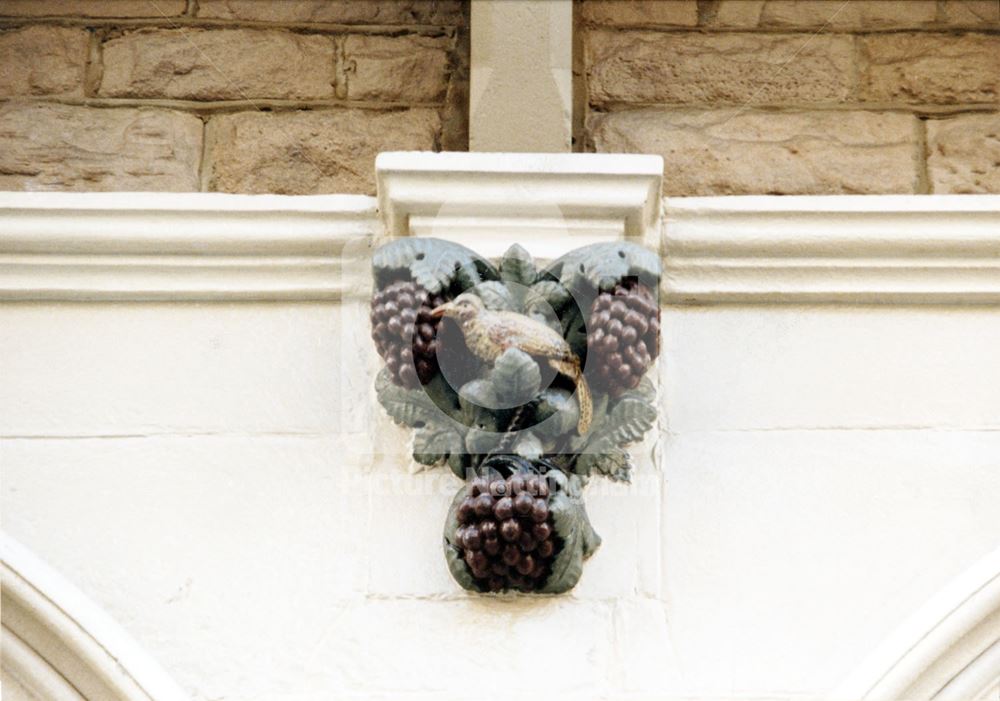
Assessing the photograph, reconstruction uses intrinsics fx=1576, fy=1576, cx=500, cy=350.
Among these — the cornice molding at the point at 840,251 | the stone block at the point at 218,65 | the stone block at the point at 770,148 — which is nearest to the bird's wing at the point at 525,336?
the cornice molding at the point at 840,251

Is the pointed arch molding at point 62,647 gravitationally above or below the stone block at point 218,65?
below

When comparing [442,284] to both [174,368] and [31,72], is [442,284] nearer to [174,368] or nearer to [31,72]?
[174,368]

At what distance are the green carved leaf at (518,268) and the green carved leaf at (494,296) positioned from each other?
0.10 feet

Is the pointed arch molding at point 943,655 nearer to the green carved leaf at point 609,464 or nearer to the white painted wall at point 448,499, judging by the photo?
the white painted wall at point 448,499

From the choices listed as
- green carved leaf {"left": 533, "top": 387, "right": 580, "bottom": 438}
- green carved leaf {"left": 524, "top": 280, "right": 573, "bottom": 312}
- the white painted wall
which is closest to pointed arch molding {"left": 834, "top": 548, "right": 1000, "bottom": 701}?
the white painted wall

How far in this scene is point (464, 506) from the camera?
1.66 m

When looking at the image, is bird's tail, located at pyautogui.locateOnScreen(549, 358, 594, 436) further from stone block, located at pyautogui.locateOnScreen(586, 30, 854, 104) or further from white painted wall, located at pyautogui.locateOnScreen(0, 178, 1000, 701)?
stone block, located at pyautogui.locateOnScreen(586, 30, 854, 104)

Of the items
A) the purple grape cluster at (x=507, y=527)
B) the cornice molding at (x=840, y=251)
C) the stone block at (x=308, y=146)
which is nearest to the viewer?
the purple grape cluster at (x=507, y=527)

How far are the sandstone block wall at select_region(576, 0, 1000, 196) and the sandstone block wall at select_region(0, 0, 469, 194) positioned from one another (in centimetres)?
22

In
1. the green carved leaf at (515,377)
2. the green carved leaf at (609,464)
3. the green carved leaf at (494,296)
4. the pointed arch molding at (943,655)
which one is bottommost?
the pointed arch molding at (943,655)

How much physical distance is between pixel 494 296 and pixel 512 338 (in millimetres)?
75

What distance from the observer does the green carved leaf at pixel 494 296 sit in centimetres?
175

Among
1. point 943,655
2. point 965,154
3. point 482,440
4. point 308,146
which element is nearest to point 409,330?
point 482,440

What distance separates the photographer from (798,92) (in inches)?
83.0
